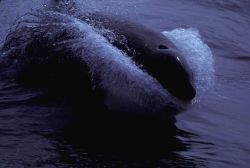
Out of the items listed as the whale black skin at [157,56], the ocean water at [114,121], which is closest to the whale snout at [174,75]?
the whale black skin at [157,56]

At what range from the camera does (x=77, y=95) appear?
707cm

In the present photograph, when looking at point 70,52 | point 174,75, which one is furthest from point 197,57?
point 174,75

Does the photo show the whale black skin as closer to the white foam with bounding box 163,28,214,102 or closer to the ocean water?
the ocean water

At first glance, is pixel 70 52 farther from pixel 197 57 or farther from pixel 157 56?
pixel 197 57

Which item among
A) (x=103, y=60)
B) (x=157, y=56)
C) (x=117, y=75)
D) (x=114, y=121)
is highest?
(x=157, y=56)

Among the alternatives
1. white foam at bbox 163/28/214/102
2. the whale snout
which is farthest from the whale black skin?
white foam at bbox 163/28/214/102

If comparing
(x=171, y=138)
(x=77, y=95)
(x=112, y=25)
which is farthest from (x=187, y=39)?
(x=171, y=138)

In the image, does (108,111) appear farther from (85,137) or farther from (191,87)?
(191,87)

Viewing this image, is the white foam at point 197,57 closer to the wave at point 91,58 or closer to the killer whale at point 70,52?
the wave at point 91,58

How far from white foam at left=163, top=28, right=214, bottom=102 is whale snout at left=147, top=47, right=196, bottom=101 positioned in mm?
737

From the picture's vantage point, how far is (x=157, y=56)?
6113 millimetres

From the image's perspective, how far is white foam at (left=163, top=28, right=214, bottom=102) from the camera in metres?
7.58

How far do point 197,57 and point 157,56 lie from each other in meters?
2.84

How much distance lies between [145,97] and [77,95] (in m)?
1.21
